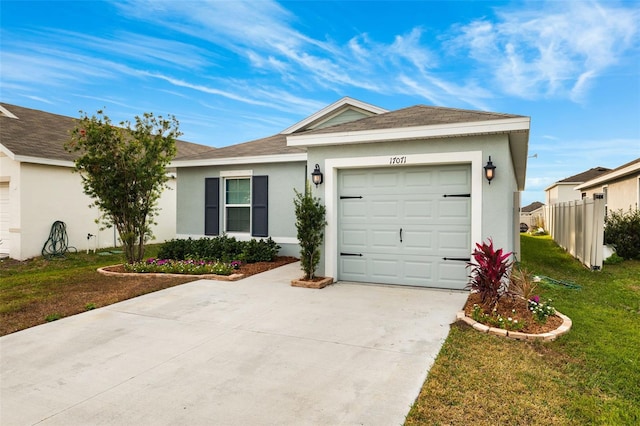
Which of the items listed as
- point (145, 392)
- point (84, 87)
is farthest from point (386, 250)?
point (84, 87)

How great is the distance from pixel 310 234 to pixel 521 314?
369 cm

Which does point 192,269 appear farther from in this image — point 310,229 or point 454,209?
point 454,209

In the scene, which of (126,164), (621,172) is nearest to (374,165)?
(126,164)

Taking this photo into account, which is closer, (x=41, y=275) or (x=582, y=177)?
(x=41, y=275)

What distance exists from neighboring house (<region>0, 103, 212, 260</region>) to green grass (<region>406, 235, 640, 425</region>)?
12.2 m

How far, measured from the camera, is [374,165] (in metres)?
7.24

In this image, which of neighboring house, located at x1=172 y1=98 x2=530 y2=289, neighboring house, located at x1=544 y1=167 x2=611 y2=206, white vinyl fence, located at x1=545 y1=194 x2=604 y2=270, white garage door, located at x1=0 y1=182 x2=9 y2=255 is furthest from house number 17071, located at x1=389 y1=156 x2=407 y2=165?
neighboring house, located at x1=544 y1=167 x2=611 y2=206

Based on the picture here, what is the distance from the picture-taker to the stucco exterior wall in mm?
11156

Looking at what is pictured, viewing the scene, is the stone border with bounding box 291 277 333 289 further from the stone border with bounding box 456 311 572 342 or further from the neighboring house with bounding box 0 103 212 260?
the neighboring house with bounding box 0 103 212 260

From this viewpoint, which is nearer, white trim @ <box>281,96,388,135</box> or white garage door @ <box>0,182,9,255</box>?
white garage door @ <box>0,182,9,255</box>

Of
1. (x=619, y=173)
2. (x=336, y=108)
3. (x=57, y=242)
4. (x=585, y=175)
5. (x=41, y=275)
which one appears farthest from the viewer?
(x=585, y=175)

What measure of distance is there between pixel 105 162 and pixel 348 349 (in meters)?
7.29

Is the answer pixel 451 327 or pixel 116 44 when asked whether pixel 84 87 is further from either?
pixel 451 327

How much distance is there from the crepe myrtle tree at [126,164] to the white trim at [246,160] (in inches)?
67.6
